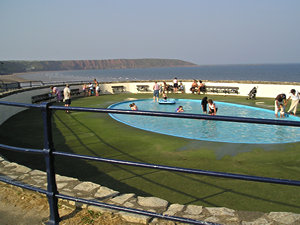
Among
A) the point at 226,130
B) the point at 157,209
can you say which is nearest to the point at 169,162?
the point at 157,209

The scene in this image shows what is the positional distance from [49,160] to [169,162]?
5.41 meters

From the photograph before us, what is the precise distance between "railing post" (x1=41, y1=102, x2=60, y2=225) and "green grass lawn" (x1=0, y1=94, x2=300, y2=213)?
118 inches

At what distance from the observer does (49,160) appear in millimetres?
2576

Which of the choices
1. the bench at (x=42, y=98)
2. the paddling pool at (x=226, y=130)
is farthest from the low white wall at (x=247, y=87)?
the bench at (x=42, y=98)

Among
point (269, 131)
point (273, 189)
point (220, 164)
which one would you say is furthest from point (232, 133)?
point (273, 189)

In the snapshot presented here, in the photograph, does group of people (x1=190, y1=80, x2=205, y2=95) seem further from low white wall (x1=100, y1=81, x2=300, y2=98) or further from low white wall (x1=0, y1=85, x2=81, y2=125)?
low white wall (x1=0, y1=85, x2=81, y2=125)

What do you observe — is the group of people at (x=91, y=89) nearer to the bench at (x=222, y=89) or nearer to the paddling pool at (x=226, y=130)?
the paddling pool at (x=226, y=130)

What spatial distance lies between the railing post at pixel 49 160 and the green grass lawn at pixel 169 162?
300 centimetres

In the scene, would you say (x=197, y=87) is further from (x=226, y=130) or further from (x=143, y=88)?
(x=226, y=130)

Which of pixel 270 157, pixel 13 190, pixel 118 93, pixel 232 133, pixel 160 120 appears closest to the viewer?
pixel 13 190

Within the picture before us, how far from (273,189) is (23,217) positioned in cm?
507

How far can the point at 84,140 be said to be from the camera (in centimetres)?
1007

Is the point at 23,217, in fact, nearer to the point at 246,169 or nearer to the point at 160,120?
the point at 246,169

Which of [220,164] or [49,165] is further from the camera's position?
[220,164]
